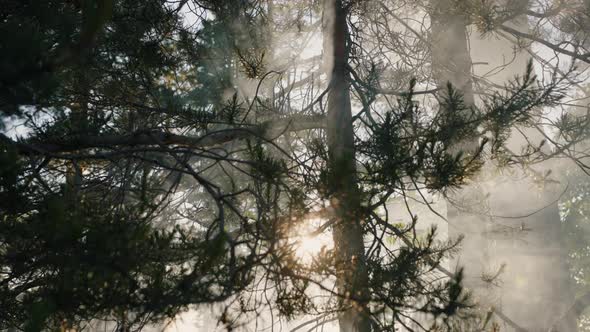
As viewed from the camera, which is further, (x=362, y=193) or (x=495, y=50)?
(x=495, y=50)

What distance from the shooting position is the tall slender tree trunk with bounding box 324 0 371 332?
225cm

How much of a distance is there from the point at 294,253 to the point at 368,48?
4064 mm

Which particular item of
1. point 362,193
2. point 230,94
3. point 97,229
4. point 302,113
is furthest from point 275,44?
point 97,229

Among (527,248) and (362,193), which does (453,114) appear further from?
(527,248)

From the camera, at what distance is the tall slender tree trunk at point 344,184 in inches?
88.6

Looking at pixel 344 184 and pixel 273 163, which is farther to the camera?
pixel 273 163

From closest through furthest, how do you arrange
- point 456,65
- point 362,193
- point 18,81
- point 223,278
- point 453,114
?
point 18,81, point 223,278, point 362,193, point 453,114, point 456,65

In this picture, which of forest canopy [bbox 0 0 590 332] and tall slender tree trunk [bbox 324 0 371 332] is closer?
forest canopy [bbox 0 0 590 332]

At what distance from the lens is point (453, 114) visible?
317 centimetres

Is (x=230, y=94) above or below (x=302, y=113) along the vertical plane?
above

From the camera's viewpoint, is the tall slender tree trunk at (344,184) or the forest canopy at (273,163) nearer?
the forest canopy at (273,163)

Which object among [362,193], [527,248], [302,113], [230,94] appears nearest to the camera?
[362,193]

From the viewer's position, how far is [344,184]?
2.15 metres

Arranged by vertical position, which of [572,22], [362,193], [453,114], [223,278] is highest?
[572,22]
